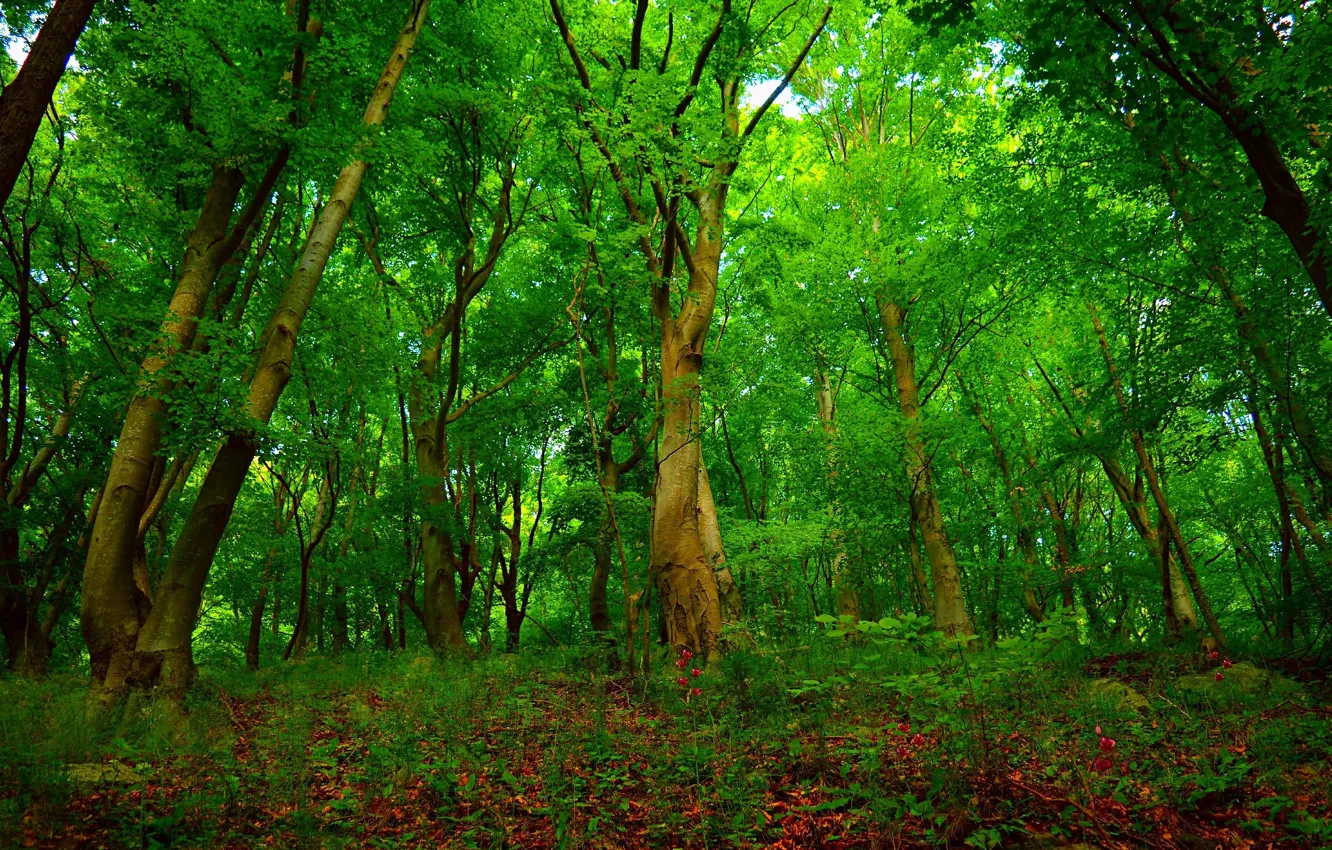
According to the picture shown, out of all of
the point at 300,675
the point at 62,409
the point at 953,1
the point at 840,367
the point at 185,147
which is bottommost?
the point at 300,675

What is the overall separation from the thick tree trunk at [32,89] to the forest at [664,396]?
0.02 m

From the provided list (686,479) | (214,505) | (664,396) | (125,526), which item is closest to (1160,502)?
(686,479)

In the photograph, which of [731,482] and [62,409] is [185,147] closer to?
[62,409]

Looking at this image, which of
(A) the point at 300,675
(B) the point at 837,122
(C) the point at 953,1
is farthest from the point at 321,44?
(B) the point at 837,122

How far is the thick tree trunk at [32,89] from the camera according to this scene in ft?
10.2

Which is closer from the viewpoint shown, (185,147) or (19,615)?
(185,147)

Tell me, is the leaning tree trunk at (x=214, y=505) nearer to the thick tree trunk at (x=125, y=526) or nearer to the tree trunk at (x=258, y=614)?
the thick tree trunk at (x=125, y=526)

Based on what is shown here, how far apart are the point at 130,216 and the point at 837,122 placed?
13.9 meters

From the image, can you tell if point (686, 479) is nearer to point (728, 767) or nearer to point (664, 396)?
point (664, 396)

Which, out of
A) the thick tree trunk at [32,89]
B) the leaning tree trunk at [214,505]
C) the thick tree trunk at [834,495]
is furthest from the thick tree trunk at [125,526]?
the thick tree trunk at [834,495]

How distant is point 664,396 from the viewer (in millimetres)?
9250

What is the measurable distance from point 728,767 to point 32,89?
538cm

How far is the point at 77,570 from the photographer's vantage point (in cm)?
1037

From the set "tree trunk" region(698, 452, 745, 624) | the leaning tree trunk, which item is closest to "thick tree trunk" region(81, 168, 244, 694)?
the leaning tree trunk
